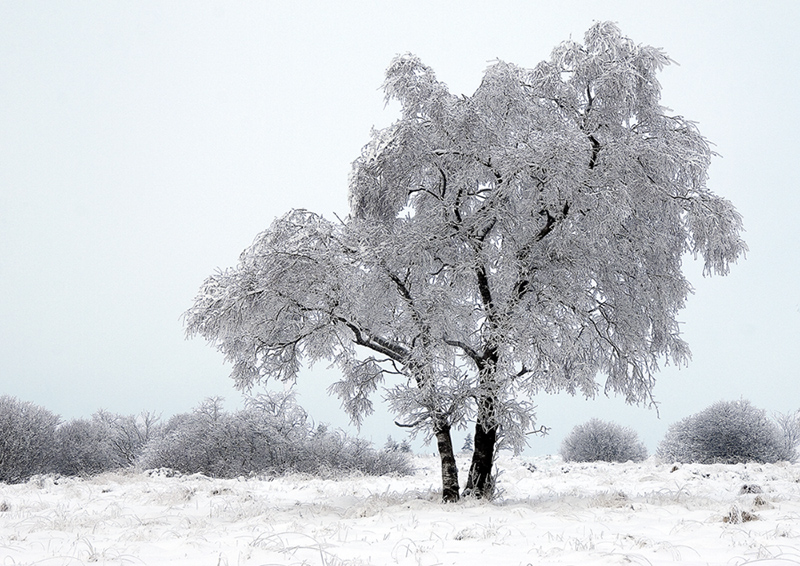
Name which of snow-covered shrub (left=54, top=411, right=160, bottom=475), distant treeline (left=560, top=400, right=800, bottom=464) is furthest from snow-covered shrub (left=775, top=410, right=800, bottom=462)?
snow-covered shrub (left=54, top=411, right=160, bottom=475)

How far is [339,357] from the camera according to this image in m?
11.2

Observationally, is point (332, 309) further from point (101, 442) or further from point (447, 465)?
point (101, 442)

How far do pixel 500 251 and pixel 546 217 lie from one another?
3.89 feet

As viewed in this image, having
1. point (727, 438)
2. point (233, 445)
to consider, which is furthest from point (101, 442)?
point (727, 438)

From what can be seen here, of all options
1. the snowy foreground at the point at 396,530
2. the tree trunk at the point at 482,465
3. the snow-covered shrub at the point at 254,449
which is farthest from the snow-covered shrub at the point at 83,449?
the tree trunk at the point at 482,465

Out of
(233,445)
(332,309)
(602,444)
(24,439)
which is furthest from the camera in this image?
(602,444)

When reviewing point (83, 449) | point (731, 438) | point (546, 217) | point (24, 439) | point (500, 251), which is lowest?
point (83, 449)

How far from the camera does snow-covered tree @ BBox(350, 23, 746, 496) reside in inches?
376

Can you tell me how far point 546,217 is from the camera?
1059cm

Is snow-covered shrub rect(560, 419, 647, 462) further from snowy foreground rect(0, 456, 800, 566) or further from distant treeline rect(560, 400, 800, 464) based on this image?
snowy foreground rect(0, 456, 800, 566)

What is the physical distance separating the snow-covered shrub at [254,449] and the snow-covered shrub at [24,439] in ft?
17.4

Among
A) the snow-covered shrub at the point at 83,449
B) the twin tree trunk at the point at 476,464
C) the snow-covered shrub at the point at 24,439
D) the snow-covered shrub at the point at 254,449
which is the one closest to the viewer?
the twin tree trunk at the point at 476,464

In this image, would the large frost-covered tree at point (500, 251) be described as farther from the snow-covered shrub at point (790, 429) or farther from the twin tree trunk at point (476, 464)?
the snow-covered shrub at point (790, 429)

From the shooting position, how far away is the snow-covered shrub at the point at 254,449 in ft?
73.2
